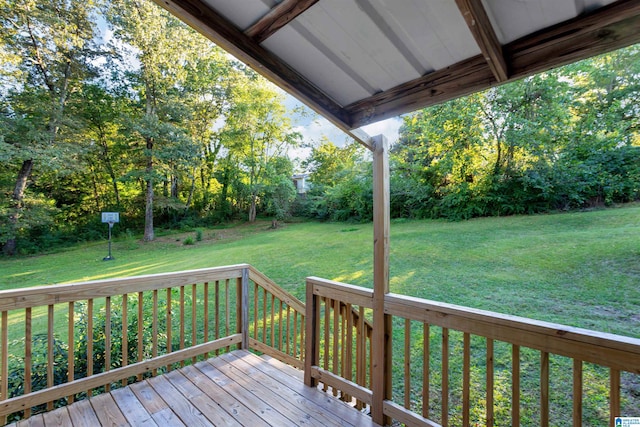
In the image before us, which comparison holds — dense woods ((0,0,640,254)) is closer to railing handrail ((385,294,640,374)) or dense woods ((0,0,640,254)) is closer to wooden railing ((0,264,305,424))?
railing handrail ((385,294,640,374))

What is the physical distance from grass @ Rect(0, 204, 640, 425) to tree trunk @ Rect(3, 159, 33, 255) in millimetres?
450

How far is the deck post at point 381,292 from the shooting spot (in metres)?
1.75

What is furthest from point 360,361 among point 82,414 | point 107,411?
point 82,414

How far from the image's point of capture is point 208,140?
13289 mm

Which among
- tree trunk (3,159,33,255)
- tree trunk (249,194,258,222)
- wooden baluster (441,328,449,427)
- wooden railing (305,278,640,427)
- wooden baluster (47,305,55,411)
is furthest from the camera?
tree trunk (249,194,258,222)

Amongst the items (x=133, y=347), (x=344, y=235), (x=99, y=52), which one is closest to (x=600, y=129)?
(x=344, y=235)

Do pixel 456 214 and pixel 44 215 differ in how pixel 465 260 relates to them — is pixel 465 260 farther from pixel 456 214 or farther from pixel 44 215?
pixel 44 215

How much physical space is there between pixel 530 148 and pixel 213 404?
7630mm

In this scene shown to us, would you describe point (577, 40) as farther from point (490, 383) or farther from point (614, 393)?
point (490, 383)

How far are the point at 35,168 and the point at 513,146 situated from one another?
12.7 meters

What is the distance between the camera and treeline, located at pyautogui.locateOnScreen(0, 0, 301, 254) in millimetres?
7336

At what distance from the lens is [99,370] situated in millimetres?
2428

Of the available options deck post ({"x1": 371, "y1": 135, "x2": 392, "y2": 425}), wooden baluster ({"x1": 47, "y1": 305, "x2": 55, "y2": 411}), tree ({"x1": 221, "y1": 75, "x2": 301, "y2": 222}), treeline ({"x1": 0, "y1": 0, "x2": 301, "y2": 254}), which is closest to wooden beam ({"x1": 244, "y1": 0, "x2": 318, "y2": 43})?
deck post ({"x1": 371, "y1": 135, "x2": 392, "y2": 425})

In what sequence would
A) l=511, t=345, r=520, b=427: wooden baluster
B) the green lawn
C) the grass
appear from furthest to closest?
the green lawn
the grass
l=511, t=345, r=520, b=427: wooden baluster
